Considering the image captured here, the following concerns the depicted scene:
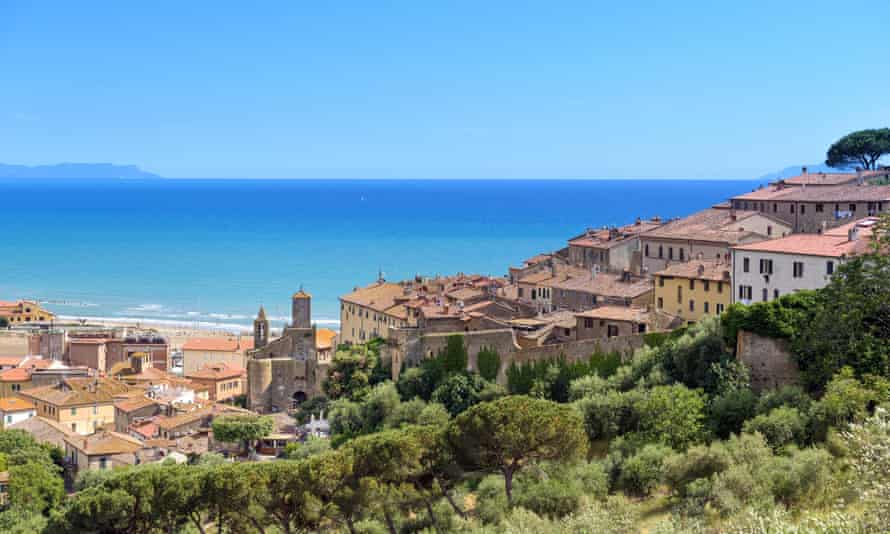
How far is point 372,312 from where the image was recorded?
171 feet

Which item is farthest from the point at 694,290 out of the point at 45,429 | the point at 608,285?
the point at 45,429

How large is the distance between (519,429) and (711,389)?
20.8 ft

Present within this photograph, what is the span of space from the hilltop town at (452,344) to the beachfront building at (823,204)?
0.08m

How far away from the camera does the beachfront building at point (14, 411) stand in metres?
46.9

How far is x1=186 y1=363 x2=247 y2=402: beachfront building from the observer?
174ft

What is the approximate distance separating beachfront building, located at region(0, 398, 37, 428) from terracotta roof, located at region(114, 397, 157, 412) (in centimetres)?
383

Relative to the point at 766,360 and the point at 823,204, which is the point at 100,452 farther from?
the point at 823,204

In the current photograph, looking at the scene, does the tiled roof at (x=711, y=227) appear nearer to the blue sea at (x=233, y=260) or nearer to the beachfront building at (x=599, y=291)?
the beachfront building at (x=599, y=291)

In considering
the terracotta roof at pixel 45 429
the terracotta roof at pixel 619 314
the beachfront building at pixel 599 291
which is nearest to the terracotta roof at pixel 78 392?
the terracotta roof at pixel 45 429

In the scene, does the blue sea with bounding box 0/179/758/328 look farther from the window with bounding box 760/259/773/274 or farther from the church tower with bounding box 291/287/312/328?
the window with bounding box 760/259/773/274

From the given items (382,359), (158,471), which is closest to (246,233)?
(382,359)

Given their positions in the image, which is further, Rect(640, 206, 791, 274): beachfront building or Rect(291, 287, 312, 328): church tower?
Rect(291, 287, 312, 328): church tower

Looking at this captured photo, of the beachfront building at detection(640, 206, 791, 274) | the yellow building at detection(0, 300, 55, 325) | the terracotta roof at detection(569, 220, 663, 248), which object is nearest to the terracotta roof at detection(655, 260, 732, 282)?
the beachfront building at detection(640, 206, 791, 274)

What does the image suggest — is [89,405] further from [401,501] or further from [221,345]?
[401,501]
